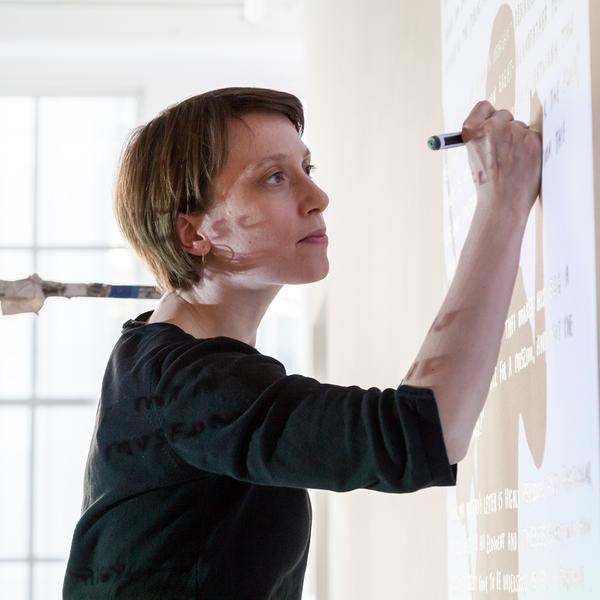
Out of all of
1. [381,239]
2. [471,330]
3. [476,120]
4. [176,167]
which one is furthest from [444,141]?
[381,239]

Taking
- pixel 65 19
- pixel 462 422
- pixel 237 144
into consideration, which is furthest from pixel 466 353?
pixel 65 19

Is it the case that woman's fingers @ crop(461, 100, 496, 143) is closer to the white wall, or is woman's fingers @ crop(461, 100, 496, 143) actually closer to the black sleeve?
the black sleeve

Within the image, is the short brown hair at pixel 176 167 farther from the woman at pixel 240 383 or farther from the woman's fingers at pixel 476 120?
the woman's fingers at pixel 476 120

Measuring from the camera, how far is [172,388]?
929 millimetres

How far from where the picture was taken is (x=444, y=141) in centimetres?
93

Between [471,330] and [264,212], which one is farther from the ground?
[264,212]

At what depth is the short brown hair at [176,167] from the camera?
1094 millimetres

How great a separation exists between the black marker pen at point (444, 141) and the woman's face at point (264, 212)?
19 cm

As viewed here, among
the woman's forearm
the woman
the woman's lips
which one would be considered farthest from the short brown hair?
the woman's forearm

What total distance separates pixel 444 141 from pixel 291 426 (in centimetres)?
28

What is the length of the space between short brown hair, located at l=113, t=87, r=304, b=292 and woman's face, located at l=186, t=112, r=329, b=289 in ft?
0.05

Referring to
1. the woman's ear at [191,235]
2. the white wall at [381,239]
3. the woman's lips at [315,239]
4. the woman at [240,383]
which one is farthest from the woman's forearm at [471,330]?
the white wall at [381,239]

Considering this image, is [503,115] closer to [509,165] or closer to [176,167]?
[509,165]

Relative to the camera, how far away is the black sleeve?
80 centimetres
